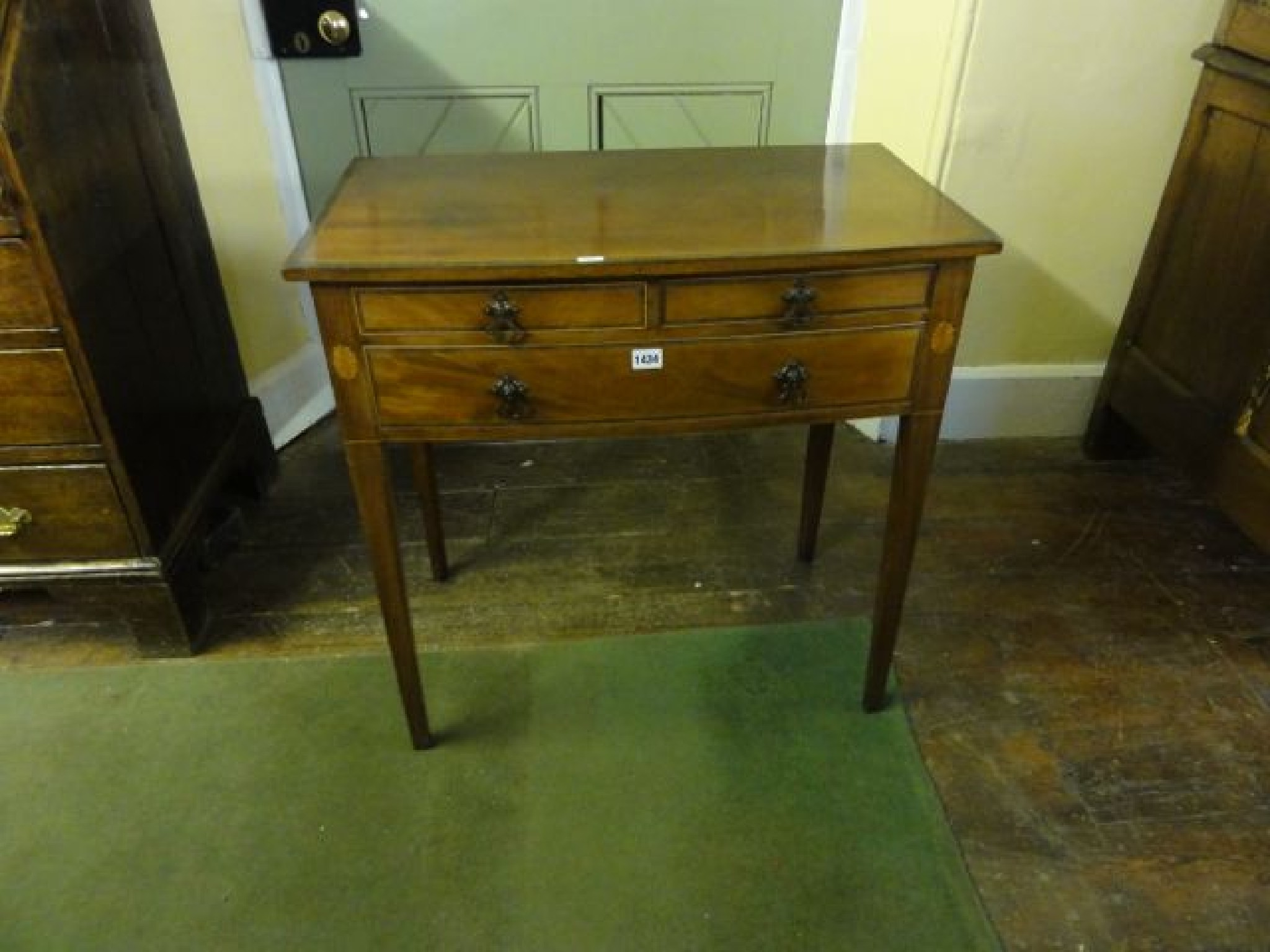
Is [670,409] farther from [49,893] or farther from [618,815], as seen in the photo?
[49,893]

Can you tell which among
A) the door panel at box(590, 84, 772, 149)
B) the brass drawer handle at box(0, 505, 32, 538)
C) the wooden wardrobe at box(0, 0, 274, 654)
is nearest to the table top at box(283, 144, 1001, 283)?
the wooden wardrobe at box(0, 0, 274, 654)

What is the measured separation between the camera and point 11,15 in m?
1.18

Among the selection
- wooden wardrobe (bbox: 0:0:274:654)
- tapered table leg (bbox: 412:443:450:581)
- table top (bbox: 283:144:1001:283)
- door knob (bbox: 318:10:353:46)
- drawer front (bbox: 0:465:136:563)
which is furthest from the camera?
door knob (bbox: 318:10:353:46)

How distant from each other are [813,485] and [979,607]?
379 mm

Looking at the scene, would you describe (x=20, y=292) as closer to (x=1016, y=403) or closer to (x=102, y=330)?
(x=102, y=330)

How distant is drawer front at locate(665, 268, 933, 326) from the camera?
1.03 m

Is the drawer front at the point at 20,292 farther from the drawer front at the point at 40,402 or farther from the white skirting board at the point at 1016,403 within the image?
the white skirting board at the point at 1016,403

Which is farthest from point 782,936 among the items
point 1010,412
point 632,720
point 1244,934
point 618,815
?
point 1010,412

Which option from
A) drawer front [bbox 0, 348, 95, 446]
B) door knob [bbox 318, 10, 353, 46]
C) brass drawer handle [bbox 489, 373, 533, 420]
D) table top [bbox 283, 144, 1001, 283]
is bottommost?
drawer front [bbox 0, 348, 95, 446]

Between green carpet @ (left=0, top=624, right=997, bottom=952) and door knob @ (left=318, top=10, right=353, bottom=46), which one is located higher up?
door knob @ (left=318, top=10, right=353, bottom=46)

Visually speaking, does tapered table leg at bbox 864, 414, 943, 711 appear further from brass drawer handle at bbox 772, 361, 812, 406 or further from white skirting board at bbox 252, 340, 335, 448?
white skirting board at bbox 252, 340, 335, 448

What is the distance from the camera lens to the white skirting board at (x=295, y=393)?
2068mm

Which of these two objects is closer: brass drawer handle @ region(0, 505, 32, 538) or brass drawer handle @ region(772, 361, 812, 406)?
brass drawer handle @ region(772, 361, 812, 406)

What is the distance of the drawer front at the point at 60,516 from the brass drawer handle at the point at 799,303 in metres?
1.08
